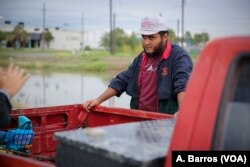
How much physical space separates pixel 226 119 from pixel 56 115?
9.67ft

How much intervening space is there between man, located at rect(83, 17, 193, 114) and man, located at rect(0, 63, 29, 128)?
6.67 ft

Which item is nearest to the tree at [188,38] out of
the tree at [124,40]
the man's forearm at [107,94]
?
the tree at [124,40]

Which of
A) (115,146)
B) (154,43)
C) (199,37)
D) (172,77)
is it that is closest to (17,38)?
(154,43)

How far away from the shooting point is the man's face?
13.9 feet

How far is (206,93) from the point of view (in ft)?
5.26

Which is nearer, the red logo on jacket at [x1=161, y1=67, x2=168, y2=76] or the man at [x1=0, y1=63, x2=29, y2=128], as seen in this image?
the man at [x1=0, y1=63, x2=29, y2=128]

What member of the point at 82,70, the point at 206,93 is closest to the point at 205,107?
the point at 206,93

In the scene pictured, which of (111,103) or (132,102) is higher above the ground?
(132,102)

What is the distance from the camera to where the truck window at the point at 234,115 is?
60.6 inches

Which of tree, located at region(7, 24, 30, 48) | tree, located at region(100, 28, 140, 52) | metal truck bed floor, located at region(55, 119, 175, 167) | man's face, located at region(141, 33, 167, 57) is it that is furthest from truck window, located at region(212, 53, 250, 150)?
tree, located at region(100, 28, 140, 52)

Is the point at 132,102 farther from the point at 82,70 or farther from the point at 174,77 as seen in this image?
the point at 82,70

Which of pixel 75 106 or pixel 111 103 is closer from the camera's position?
pixel 75 106

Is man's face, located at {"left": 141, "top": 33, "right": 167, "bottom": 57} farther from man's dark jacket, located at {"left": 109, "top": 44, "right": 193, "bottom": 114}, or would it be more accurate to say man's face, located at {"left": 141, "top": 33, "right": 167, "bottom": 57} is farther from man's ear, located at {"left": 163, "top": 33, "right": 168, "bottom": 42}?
man's dark jacket, located at {"left": 109, "top": 44, "right": 193, "bottom": 114}

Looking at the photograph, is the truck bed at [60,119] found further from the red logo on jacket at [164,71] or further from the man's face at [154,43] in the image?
the man's face at [154,43]
